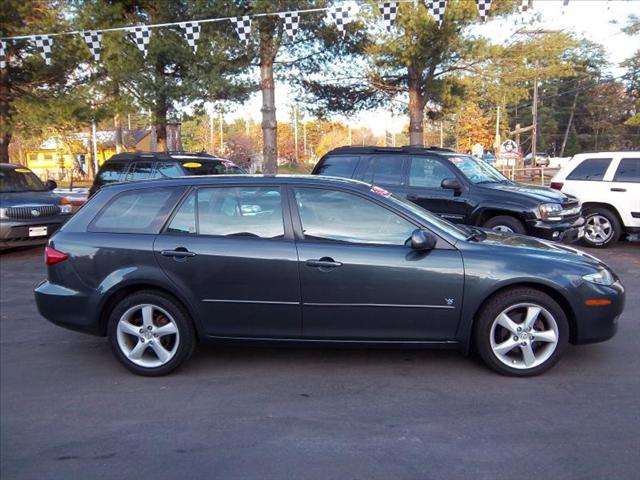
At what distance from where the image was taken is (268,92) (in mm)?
16453

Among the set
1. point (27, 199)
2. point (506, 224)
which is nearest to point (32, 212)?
point (27, 199)

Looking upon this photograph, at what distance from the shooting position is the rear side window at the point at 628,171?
9.81 m

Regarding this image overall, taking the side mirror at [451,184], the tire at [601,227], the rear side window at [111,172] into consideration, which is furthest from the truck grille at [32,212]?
the tire at [601,227]

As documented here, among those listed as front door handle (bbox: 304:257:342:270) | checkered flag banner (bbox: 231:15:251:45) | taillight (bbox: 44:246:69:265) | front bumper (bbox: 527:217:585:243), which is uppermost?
checkered flag banner (bbox: 231:15:251:45)

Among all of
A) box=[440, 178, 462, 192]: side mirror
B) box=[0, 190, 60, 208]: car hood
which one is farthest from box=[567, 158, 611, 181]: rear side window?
box=[0, 190, 60, 208]: car hood

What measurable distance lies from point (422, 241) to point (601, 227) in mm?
7425

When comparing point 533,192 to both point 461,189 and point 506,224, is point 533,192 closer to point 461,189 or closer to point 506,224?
point 506,224

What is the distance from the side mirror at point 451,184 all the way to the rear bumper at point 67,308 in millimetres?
→ 5756

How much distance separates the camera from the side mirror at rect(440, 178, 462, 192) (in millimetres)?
8664

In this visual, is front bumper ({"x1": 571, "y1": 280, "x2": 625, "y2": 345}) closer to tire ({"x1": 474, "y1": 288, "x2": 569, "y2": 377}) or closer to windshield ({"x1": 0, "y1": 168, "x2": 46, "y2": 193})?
tire ({"x1": 474, "y1": 288, "x2": 569, "y2": 377})

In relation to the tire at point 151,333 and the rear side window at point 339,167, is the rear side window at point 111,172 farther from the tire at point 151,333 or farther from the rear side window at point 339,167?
the tire at point 151,333

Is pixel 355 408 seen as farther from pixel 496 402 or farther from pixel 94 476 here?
pixel 94 476

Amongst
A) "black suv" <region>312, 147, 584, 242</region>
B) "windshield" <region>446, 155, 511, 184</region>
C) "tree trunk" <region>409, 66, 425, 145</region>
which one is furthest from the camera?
"tree trunk" <region>409, 66, 425, 145</region>

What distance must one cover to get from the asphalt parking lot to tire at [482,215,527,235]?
138 inches
